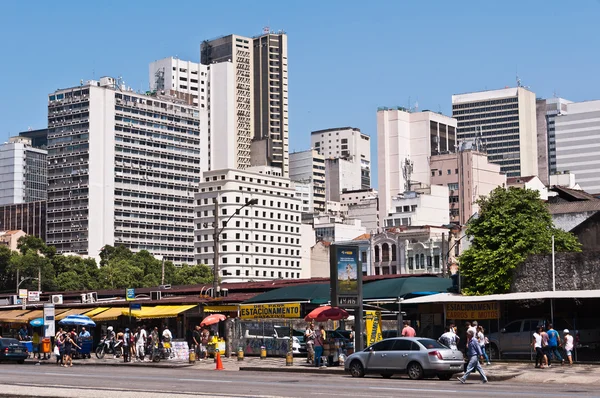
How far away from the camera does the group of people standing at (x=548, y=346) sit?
3762 cm

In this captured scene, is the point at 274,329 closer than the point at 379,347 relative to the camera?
No

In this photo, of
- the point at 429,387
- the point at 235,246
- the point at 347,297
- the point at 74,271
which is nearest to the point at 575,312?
the point at 347,297

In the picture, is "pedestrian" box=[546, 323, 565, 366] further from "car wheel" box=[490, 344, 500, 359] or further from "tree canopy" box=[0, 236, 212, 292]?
"tree canopy" box=[0, 236, 212, 292]

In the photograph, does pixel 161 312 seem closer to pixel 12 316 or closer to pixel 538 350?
pixel 12 316

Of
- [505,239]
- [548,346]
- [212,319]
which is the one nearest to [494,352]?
[548,346]

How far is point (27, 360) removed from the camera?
53875mm

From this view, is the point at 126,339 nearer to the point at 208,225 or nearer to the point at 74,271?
the point at 74,271

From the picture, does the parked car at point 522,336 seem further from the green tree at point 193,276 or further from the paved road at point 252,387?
the green tree at point 193,276

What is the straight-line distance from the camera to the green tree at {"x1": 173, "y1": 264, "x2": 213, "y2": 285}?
156 meters

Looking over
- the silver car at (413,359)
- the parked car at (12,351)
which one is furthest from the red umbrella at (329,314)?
the parked car at (12,351)

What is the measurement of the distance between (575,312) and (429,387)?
48.0 feet

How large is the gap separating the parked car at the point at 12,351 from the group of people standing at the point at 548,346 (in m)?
26.1

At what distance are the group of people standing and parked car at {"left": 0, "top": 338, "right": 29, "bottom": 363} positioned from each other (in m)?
26.1

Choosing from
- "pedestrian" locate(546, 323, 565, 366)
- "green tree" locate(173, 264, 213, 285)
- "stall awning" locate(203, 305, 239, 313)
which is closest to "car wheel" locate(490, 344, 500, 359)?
"pedestrian" locate(546, 323, 565, 366)
